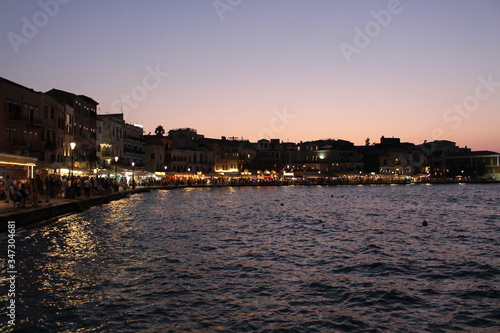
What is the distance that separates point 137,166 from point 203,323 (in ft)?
261

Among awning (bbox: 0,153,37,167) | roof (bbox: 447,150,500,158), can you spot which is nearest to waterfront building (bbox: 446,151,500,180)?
roof (bbox: 447,150,500,158)

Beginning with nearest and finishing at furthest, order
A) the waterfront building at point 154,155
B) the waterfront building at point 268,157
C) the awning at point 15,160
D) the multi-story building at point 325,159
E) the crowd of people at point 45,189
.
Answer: the crowd of people at point 45,189 < the awning at point 15,160 < the waterfront building at point 154,155 < the waterfront building at point 268,157 < the multi-story building at point 325,159

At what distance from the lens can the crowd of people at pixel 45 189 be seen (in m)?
24.5

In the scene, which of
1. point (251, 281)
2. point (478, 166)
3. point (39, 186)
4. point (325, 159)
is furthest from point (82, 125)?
point (478, 166)

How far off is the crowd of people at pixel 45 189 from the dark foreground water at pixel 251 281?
2388 mm

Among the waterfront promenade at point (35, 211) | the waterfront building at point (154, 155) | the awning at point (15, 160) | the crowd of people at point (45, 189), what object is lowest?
the waterfront promenade at point (35, 211)

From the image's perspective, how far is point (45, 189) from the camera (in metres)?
30.8

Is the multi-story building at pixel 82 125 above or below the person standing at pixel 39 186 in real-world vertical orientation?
above

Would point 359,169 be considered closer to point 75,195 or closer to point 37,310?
point 75,195

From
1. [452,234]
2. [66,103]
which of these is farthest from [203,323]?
[66,103]

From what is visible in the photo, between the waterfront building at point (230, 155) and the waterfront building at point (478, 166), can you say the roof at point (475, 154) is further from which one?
the waterfront building at point (230, 155)

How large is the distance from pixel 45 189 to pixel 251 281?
72.5ft

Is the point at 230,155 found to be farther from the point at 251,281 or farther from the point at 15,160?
the point at 251,281

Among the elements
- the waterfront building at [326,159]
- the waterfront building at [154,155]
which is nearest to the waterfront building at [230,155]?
the waterfront building at [326,159]
